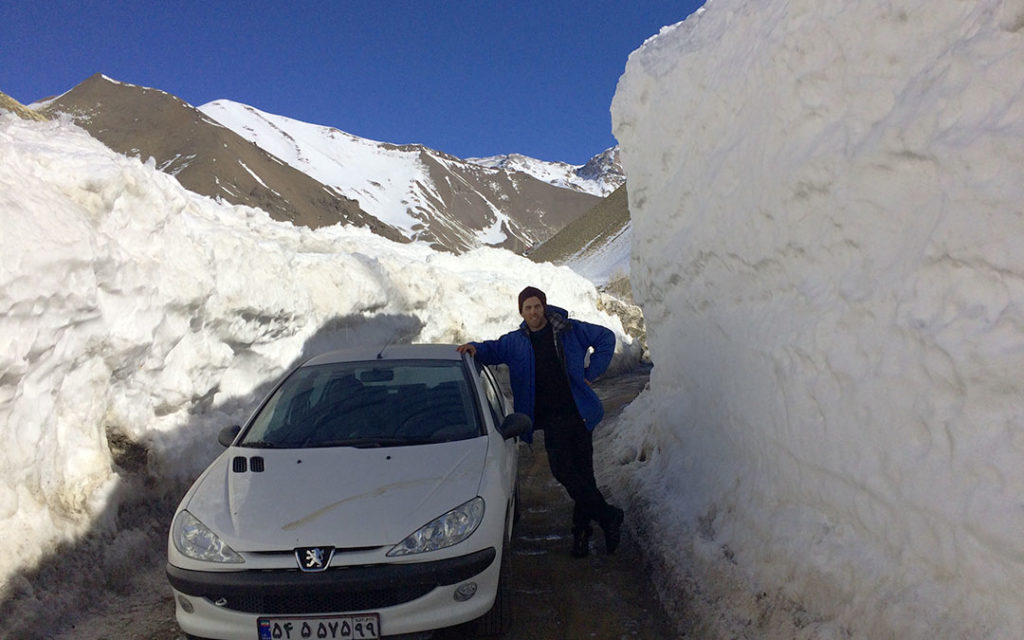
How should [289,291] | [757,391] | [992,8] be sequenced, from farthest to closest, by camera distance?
[289,291] < [757,391] < [992,8]

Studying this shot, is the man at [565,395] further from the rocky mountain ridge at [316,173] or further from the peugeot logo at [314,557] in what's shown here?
the rocky mountain ridge at [316,173]

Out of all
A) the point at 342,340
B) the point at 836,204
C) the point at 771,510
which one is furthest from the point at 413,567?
the point at 342,340

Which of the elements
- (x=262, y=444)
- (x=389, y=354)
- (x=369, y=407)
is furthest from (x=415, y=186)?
(x=262, y=444)

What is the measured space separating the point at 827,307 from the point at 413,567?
2.18 meters

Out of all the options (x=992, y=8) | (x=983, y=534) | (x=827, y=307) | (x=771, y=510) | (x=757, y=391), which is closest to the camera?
(x=983, y=534)

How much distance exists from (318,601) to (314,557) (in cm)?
18

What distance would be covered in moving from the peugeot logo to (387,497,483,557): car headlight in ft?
0.85

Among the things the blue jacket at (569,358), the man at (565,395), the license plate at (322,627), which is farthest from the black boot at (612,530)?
the license plate at (322,627)

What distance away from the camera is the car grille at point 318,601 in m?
2.92

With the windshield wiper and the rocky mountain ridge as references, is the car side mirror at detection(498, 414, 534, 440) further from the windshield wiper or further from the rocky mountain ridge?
the rocky mountain ridge

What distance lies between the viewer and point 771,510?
11.4 feet

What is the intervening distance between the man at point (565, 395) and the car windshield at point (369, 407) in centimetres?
48

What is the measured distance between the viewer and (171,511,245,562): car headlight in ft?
10.0

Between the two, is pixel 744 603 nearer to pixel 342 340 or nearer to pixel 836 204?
pixel 836 204
